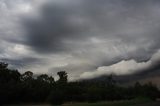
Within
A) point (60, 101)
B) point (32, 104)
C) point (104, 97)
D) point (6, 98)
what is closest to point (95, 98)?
point (104, 97)

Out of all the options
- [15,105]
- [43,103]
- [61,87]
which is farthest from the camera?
[61,87]

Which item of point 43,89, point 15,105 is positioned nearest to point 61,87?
point 43,89

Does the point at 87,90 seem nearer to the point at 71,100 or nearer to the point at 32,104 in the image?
the point at 71,100

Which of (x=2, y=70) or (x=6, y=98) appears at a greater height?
(x=2, y=70)

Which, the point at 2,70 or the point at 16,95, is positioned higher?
the point at 2,70

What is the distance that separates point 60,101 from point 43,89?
16.2m

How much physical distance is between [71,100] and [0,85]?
3646 cm

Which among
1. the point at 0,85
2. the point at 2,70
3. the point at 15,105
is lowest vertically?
the point at 15,105

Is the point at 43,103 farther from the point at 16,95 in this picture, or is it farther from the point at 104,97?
the point at 104,97

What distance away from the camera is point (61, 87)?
176 metres

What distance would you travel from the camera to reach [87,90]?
182 meters

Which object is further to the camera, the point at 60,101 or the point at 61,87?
the point at 61,87

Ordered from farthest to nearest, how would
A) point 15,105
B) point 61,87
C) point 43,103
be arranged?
1. point 61,87
2. point 43,103
3. point 15,105

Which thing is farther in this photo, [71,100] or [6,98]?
[71,100]
